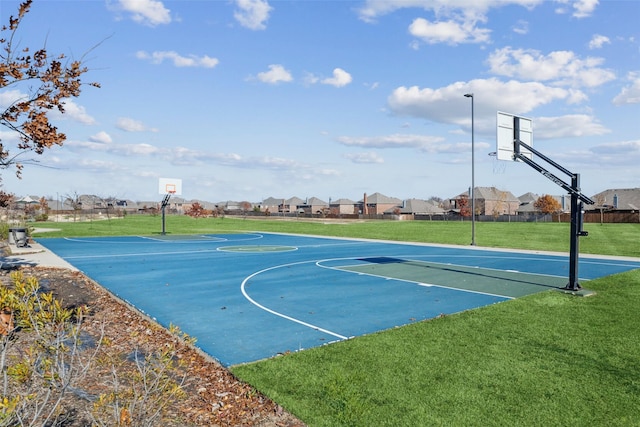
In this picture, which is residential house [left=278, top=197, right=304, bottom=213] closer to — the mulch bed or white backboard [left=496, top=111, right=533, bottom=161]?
white backboard [left=496, top=111, right=533, bottom=161]

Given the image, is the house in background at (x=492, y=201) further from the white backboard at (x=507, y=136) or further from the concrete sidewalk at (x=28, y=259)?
the concrete sidewalk at (x=28, y=259)

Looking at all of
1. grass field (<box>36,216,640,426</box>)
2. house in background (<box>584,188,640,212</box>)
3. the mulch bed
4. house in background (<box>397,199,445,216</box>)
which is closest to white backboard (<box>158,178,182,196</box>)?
the mulch bed

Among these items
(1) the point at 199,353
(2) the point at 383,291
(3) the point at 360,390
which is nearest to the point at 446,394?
(3) the point at 360,390

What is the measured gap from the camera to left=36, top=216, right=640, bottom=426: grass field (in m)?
5.20

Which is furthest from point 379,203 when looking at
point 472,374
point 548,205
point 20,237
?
point 472,374

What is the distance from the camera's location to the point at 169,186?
1697 inches

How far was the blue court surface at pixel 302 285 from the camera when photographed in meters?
9.22

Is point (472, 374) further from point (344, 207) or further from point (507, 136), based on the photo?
point (344, 207)

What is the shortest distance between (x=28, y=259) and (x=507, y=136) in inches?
805

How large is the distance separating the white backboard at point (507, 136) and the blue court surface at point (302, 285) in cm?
426

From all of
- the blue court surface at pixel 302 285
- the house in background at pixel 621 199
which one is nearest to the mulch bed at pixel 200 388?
the blue court surface at pixel 302 285

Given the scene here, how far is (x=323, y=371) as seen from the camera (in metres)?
6.55

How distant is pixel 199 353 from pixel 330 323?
126 inches

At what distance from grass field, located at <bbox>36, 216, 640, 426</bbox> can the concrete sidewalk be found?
1438cm
